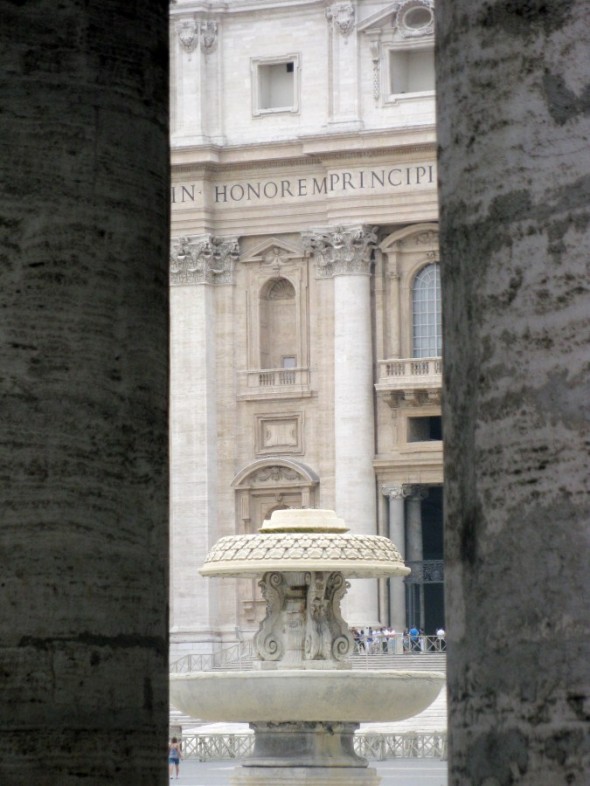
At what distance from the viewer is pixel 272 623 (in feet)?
71.5

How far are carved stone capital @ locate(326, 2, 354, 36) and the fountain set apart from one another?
3052 cm

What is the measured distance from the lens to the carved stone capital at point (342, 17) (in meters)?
51.7

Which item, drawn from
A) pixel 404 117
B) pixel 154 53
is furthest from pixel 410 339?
pixel 154 53

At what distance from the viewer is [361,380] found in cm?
5053

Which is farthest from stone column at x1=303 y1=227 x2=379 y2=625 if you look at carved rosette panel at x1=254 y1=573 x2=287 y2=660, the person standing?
carved rosette panel at x1=254 y1=573 x2=287 y2=660

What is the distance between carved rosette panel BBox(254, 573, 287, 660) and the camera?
21438 millimetres

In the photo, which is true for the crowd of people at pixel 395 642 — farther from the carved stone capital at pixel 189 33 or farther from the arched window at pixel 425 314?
the carved stone capital at pixel 189 33

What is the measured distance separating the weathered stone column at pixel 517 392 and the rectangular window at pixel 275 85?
48540 mm

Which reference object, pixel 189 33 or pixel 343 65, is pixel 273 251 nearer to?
pixel 343 65

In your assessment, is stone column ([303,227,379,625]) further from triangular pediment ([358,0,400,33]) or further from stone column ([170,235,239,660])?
triangular pediment ([358,0,400,33])

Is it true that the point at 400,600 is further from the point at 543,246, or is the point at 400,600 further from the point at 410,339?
the point at 543,246

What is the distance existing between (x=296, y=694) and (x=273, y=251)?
32326 mm

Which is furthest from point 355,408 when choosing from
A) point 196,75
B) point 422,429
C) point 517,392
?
point 517,392

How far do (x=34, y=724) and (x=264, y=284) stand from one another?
156 feet
